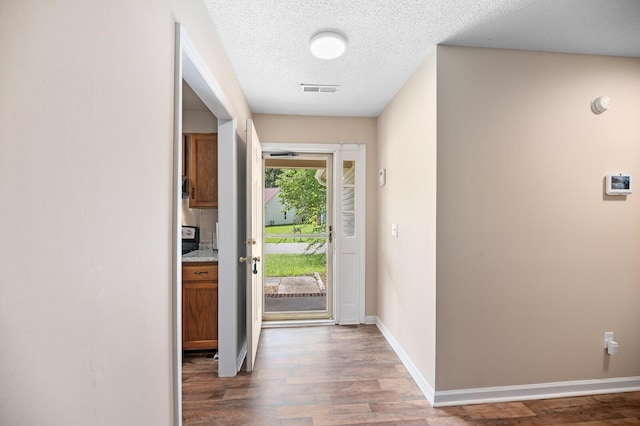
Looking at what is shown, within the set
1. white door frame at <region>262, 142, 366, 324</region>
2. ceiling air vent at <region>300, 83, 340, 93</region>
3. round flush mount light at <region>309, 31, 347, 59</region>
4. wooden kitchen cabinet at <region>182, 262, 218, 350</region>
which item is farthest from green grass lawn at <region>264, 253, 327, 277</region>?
round flush mount light at <region>309, 31, 347, 59</region>

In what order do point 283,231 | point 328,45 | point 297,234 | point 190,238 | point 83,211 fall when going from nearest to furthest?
point 83,211
point 328,45
point 190,238
point 297,234
point 283,231

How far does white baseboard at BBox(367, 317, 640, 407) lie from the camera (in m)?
2.00

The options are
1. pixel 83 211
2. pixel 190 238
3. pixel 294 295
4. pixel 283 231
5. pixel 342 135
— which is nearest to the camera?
pixel 83 211

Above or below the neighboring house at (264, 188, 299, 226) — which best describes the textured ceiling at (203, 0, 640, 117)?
above

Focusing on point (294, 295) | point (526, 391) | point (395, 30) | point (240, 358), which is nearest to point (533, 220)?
point (526, 391)

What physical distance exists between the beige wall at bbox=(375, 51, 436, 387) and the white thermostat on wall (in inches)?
51.5

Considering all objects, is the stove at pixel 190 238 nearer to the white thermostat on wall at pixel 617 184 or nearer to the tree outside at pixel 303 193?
the tree outside at pixel 303 193

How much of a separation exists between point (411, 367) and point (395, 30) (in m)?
2.53

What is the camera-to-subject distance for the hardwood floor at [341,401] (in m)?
1.87

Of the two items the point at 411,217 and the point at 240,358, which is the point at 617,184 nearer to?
the point at 411,217

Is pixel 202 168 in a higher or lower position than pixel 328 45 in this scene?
lower

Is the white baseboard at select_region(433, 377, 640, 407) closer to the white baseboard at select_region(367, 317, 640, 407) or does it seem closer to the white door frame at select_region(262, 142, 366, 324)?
the white baseboard at select_region(367, 317, 640, 407)

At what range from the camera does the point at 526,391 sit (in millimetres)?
2064

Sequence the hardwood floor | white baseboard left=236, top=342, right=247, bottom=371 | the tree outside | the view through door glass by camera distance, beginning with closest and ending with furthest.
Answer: the hardwood floor
white baseboard left=236, top=342, right=247, bottom=371
the view through door glass
the tree outside
